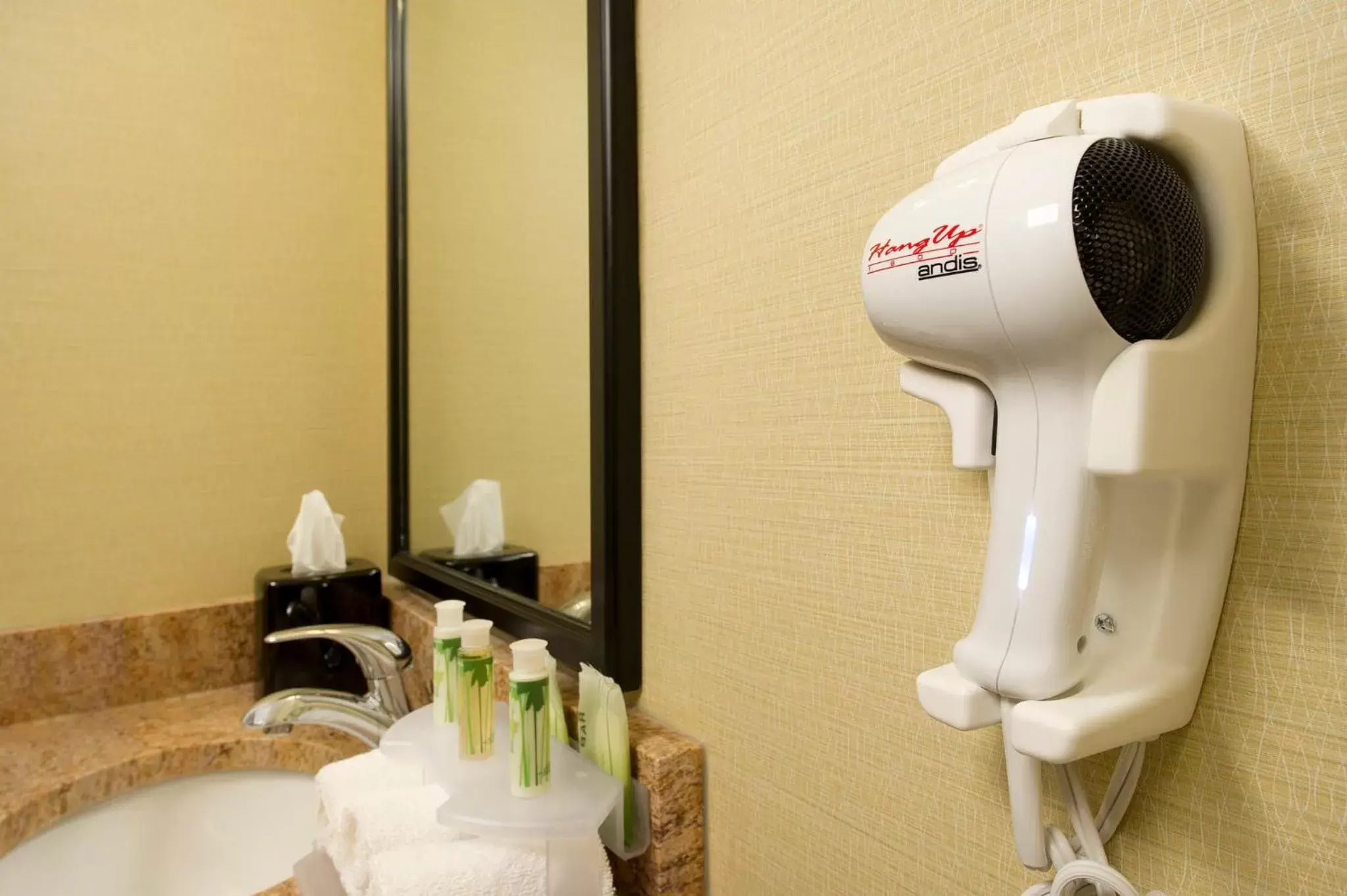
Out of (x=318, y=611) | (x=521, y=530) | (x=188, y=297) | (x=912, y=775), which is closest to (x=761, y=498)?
(x=912, y=775)

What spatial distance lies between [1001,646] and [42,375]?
131cm

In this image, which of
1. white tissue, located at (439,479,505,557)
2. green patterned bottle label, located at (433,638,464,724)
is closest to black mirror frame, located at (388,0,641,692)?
green patterned bottle label, located at (433,638,464,724)

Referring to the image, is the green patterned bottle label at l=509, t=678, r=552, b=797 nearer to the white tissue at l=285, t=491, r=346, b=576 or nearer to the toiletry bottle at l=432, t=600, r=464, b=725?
the toiletry bottle at l=432, t=600, r=464, b=725

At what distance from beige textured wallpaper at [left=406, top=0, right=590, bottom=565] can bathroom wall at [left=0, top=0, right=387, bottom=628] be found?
0.14 m

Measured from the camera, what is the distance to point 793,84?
591mm

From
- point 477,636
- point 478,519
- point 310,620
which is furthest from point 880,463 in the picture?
point 310,620

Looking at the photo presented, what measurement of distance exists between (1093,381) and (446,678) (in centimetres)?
66

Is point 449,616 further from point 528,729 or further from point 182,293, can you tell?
point 182,293

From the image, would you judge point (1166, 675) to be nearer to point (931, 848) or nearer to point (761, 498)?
point (931, 848)

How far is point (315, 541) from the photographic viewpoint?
124cm

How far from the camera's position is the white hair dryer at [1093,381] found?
323 mm

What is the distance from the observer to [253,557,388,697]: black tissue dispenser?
3.80 ft

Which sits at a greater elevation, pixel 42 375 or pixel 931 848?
pixel 42 375

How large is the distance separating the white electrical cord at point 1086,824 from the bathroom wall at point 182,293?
1.23 meters
